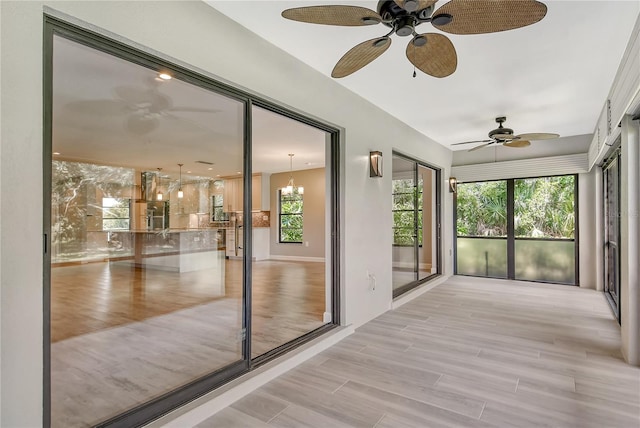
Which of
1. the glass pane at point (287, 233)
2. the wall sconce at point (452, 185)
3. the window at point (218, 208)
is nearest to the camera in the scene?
the window at point (218, 208)

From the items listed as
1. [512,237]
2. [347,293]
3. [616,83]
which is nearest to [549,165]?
[512,237]

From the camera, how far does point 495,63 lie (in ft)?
10.6

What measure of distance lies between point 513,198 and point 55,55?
7243 millimetres

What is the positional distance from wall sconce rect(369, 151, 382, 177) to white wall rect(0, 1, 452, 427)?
1.08ft

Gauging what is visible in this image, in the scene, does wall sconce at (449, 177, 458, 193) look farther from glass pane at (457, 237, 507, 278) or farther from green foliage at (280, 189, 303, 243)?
green foliage at (280, 189, 303, 243)

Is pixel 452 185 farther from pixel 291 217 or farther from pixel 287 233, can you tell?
pixel 287 233

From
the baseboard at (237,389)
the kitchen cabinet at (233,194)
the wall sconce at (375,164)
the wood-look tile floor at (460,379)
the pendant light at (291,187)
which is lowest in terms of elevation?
the wood-look tile floor at (460,379)

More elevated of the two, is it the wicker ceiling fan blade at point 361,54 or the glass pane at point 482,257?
the wicker ceiling fan blade at point 361,54

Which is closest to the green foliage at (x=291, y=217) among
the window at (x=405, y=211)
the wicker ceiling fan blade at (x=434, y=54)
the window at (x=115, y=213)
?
the window at (x=405, y=211)

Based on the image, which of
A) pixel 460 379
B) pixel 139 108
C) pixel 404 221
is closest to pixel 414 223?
pixel 404 221

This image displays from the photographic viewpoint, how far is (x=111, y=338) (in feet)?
9.75

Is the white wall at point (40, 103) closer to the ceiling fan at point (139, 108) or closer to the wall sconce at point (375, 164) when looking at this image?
the wall sconce at point (375, 164)

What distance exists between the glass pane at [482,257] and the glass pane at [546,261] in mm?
281

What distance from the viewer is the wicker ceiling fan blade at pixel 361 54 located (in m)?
2.05
